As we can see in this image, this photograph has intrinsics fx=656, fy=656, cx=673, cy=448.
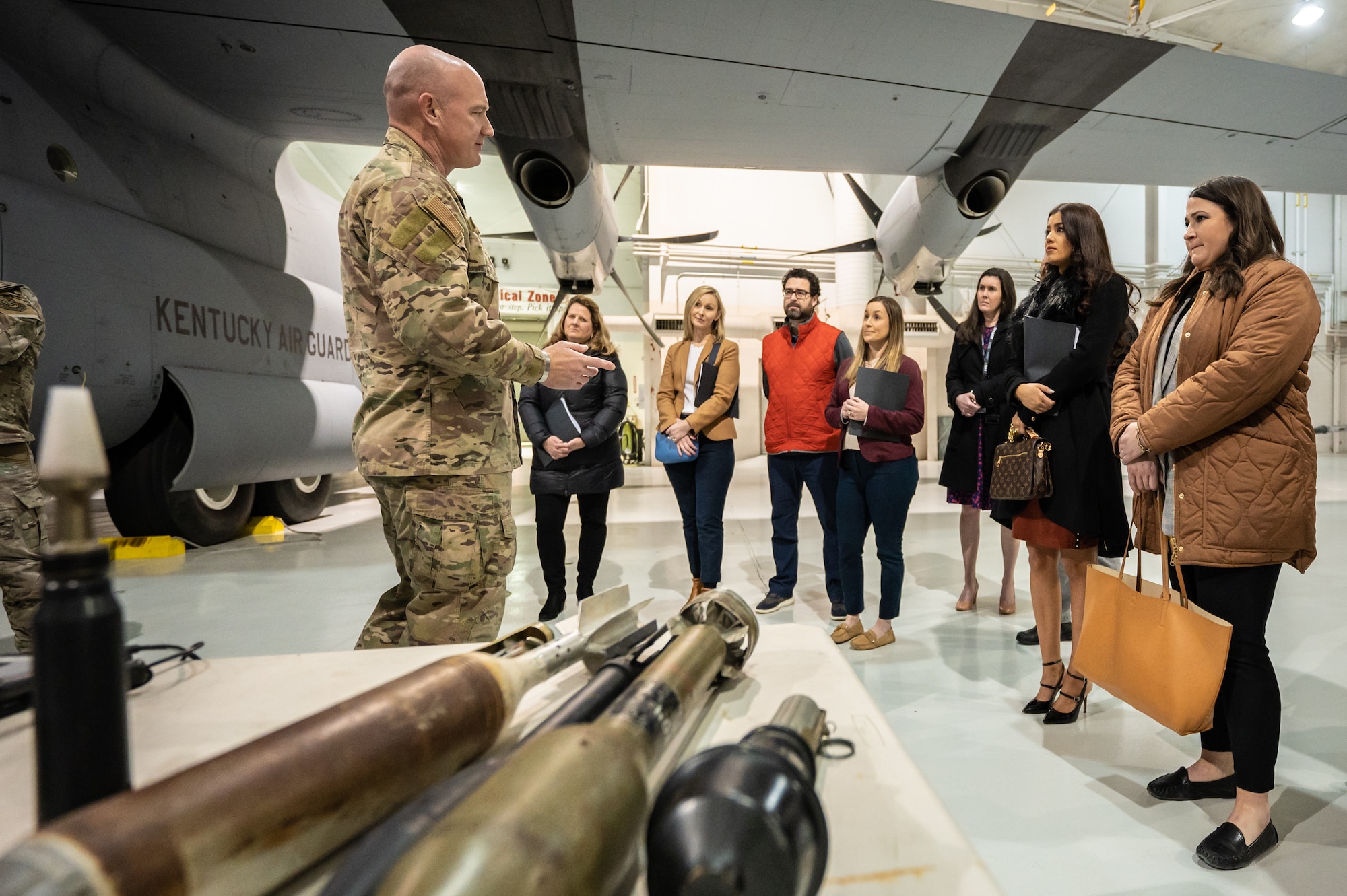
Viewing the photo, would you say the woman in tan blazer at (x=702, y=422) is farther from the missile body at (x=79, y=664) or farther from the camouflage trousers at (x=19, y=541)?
the missile body at (x=79, y=664)

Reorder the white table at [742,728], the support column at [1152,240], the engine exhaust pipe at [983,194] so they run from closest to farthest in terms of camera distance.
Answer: the white table at [742,728], the engine exhaust pipe at [983,194], the support column at [1152,240]

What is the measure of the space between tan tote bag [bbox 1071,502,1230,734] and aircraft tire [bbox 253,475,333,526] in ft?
17.0

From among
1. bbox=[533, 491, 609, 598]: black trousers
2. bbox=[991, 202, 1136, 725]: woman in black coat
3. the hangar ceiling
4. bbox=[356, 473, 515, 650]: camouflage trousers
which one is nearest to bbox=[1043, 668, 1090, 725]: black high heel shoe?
bbox=[991, 202, 1136, 725]: woman in black coat

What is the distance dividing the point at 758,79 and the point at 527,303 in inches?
429

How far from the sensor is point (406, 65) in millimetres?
1470

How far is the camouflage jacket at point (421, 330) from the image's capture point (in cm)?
132

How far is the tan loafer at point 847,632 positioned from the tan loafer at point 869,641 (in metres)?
0.02

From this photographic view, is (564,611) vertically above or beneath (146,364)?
beneath

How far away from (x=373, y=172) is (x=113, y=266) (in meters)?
2.76

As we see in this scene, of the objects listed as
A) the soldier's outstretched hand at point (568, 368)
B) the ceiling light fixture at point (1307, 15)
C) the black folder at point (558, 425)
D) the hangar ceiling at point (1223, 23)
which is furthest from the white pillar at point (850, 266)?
the soldier's outstretched hand at point (568, 368)

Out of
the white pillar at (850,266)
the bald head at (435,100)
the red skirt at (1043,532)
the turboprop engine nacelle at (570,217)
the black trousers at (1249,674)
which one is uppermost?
the white pillar at (850,266)

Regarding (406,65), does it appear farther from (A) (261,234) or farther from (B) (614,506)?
(B) (614,506)

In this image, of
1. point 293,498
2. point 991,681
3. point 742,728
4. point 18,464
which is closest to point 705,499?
point 991,681

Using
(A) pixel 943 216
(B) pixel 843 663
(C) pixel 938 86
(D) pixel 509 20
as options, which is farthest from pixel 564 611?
(A) pixel 943 216
